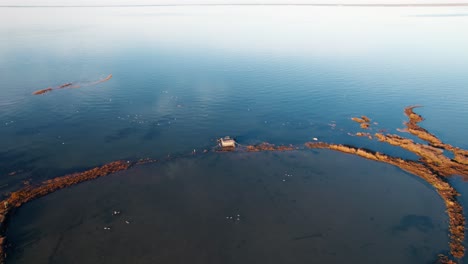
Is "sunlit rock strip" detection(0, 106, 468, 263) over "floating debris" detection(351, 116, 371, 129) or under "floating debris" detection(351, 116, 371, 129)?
under

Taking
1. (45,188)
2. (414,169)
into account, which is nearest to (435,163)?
(414,169)

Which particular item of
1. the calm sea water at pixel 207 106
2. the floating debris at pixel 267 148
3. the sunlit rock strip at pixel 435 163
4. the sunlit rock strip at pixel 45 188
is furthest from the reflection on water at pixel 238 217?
the floating debris at pixel 267 148

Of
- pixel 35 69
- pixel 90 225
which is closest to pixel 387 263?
pixel 90 225

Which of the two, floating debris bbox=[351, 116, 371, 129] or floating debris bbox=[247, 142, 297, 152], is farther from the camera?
floating debris bbox=[351, 116, 371, 129]

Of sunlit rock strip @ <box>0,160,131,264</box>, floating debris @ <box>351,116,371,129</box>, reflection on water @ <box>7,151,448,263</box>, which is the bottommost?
reflection on water @ <box>7,151,448,263</box>

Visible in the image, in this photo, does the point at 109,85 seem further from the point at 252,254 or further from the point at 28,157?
the point at 252,254

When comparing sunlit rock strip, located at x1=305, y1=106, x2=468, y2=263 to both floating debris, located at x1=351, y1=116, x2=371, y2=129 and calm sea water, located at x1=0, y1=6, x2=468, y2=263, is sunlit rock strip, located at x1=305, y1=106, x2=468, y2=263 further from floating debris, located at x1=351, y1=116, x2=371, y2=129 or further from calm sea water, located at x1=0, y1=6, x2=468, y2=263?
floating debris, located at x1=351, y1=116, x2=371, y2=129

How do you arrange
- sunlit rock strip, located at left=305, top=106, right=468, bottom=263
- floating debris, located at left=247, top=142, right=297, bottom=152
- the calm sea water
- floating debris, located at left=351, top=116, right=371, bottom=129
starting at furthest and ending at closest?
1. floating debris, located at left=351, top=116, right=371, bottom=129
2. floating debris, located at left=247, top=142, right=297, bottom=152
3. the calm sea water
4. sunlit rock strip, located at left=305, top=106, right=468, bottom=263

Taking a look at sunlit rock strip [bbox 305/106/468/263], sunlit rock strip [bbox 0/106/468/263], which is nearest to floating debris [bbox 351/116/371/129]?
sunlit rock strip [bbox 0/106/468/263]
